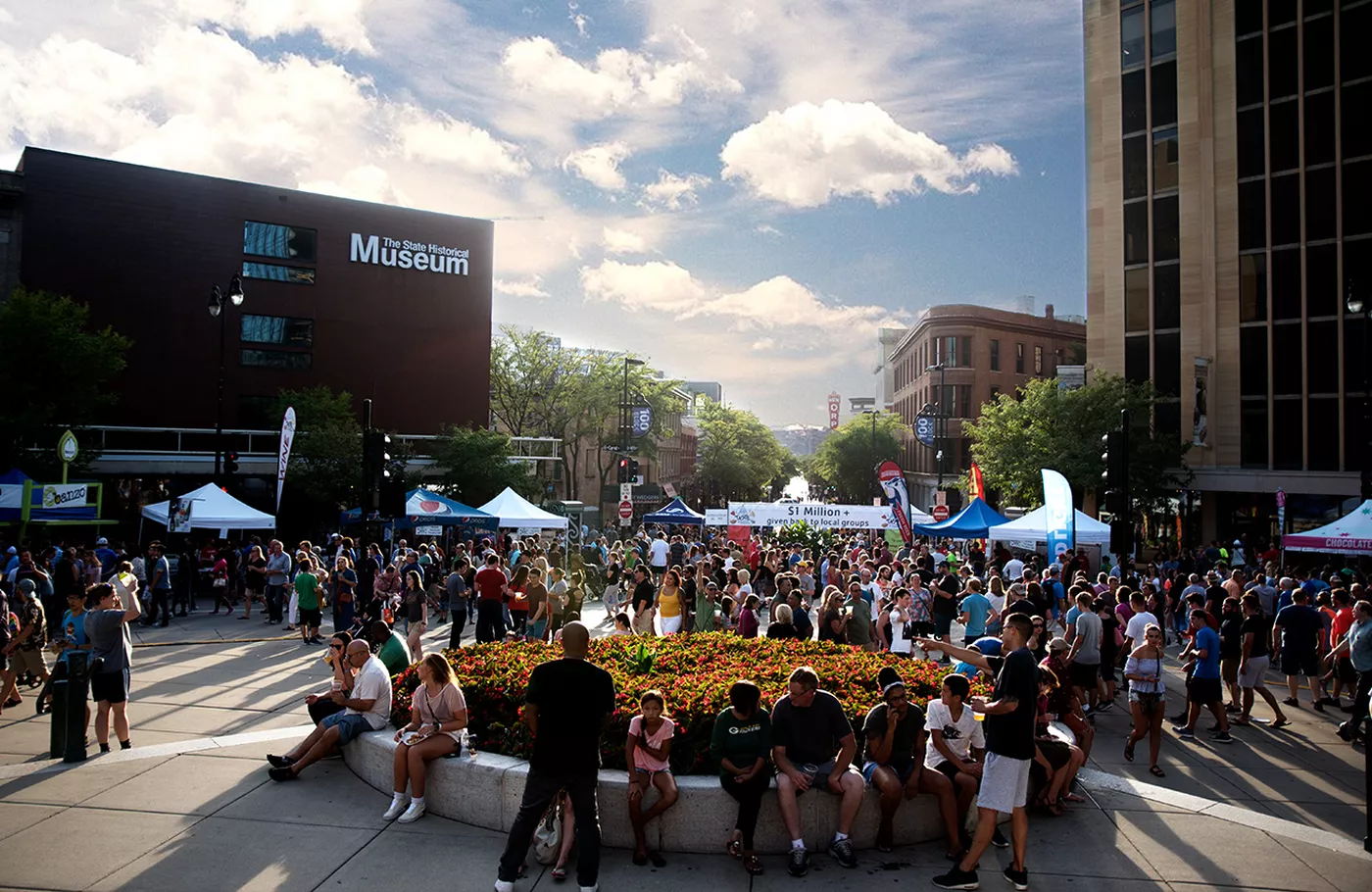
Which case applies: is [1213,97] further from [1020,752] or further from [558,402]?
[1020,752]

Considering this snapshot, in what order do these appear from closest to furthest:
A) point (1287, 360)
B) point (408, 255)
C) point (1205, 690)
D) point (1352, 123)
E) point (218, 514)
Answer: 1. point (1205, 690)
2. point (218, 514)
3. point (1352, 123)
4. point (1287, 360)
5. point (408, 255)

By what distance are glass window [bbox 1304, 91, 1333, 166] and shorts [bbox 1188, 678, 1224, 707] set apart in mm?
33113

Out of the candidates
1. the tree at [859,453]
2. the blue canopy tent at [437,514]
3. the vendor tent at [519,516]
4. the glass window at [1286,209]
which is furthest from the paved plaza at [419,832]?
the tree at [859,453]

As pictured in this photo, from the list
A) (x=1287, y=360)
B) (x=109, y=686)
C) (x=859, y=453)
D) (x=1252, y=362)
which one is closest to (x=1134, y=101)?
(x=1252, y=362)

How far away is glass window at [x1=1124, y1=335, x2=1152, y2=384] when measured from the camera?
132ft

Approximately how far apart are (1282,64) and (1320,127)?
319 centimetres

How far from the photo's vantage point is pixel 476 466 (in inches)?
1535

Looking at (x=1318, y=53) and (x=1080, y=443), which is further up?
(x=1318, y=53)

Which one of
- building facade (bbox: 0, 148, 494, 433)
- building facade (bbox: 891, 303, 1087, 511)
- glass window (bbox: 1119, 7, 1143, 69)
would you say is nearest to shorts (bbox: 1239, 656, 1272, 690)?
glass window (bbox: 1119, 7, 1143, 69)

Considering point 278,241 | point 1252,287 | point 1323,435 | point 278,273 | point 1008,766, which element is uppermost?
point 278,241

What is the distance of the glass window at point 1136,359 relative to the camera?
40.2 meters

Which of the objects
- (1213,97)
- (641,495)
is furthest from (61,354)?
(1213,97)

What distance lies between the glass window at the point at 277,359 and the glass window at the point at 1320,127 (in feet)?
146

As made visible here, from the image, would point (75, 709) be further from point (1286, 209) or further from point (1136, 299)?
point (1286, 209)
